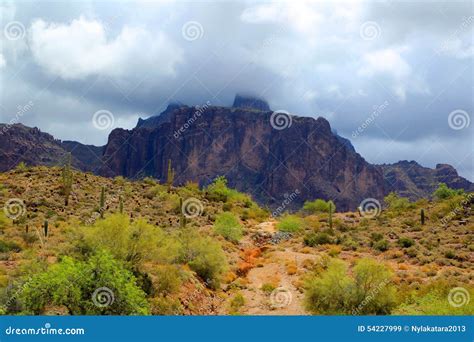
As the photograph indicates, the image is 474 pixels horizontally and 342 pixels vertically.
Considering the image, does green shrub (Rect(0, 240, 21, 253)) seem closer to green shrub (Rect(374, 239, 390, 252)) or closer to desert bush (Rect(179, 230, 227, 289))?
desert bush (Rect(179, 230, 227, 289))

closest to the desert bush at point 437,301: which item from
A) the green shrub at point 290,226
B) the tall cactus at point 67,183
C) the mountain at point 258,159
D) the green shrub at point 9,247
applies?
the green shrub at point 9,247

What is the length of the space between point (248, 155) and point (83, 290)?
537 ft

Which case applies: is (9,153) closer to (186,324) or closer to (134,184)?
(134,184)

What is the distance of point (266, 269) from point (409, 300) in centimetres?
Answer: 1240

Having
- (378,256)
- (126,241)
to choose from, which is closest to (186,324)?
(126,241)

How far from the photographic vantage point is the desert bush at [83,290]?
1670cm

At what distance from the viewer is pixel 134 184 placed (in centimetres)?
6369

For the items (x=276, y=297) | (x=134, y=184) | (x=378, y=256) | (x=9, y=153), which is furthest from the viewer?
(x=9, y=153)
